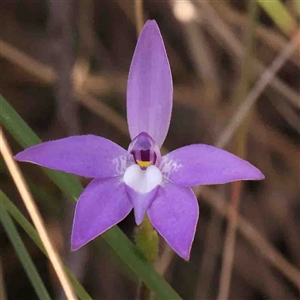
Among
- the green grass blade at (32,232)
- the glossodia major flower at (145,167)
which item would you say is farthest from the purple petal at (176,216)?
the green grass blade at (32,232)

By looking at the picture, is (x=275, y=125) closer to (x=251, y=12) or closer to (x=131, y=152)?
(x=251, y=12)

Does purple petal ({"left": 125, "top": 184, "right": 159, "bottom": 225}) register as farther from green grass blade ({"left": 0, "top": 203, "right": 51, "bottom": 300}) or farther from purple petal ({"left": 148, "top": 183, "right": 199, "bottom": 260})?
green grass blade ({"left": 0, "top": 203, "right": 51, "bottom": 300})

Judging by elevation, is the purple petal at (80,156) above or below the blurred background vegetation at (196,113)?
above

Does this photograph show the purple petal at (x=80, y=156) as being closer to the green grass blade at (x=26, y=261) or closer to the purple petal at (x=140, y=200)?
the purple petal at (x=140, y=200)

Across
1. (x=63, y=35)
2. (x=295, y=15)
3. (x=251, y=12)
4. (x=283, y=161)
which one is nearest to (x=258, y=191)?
(x=283, y=161)

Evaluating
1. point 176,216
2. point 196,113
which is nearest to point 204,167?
point 176,216

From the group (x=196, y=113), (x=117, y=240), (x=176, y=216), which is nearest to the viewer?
(x=176, y=216)

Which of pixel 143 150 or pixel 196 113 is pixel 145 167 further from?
pixel 196 113

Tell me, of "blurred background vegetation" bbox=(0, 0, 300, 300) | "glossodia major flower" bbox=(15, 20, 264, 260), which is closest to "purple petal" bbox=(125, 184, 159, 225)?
"glossodia major flower" bbox=(15, 20, 264, 260)
